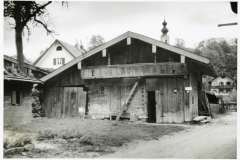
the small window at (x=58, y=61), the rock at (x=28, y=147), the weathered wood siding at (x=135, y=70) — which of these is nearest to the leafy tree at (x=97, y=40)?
the weathered wood siding at (x=135, y=70)

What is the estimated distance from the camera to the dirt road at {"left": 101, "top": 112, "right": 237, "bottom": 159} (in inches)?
271

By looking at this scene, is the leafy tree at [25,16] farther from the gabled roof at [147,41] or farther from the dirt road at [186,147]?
the dirt road at [186,147]

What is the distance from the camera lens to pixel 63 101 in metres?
12.7

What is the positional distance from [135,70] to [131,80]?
Answer: 2.19ft

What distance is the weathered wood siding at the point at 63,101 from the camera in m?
12.5

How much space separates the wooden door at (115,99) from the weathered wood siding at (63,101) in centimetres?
149

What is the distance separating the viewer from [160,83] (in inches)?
476

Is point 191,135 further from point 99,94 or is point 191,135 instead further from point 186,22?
point 99,94

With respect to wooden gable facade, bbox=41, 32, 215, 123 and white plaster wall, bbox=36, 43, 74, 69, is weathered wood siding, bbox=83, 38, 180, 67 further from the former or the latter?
white plaster wall, bbox=36, 43, 74, 69

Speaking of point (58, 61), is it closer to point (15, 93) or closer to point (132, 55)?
point (132, 55)

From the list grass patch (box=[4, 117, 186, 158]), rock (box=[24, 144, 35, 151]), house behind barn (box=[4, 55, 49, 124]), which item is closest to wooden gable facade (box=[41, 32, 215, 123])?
grass patch (box=[4, 117, 186, 158])

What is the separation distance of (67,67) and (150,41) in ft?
14.6

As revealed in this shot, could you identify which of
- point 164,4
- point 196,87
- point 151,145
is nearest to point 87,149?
point 151,145

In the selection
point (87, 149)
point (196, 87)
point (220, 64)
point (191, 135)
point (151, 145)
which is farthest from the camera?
point (196, 87)
